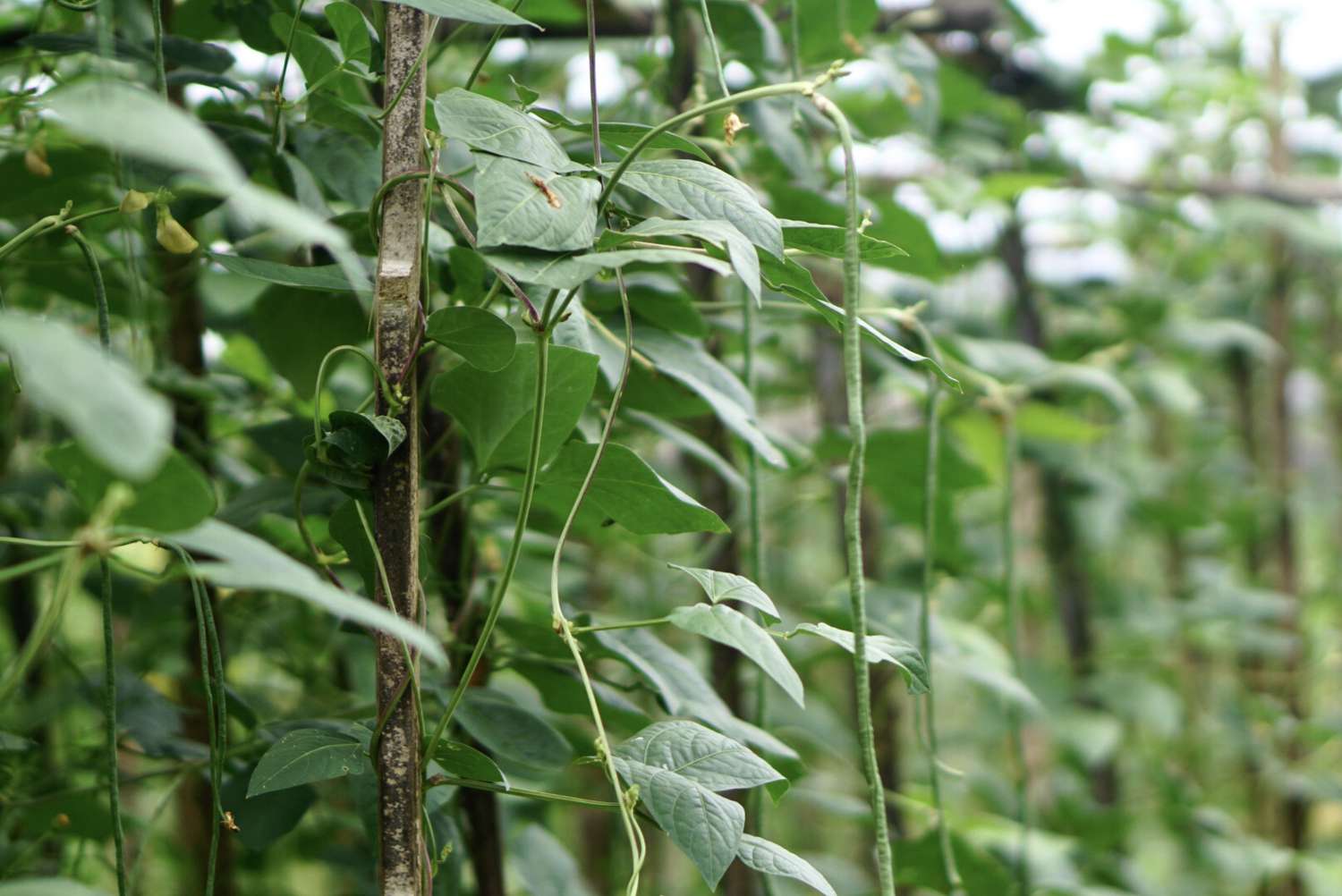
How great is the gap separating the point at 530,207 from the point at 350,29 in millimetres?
158

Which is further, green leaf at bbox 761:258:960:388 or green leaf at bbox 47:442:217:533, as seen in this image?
green leaf at bbox 761:258:960:388

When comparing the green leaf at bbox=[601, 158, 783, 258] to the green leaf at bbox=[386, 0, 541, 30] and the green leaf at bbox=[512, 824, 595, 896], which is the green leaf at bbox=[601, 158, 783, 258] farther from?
the green leaf at bbox=[512, 824, 595, 896]

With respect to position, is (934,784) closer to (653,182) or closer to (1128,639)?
(653,182)

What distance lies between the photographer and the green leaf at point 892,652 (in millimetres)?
422

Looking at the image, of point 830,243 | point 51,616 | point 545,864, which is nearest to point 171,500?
point 51,616

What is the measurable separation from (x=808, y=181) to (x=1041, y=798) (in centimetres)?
125

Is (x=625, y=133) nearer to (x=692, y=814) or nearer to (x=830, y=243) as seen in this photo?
(x=830, y=243)

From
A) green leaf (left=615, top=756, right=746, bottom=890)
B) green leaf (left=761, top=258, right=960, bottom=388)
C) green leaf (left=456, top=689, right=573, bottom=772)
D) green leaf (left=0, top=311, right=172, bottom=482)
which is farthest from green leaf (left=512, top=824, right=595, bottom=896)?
green leaf (left=0, top=311, right=172, bottom=482)

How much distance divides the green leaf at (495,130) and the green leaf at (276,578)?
147 millimetres

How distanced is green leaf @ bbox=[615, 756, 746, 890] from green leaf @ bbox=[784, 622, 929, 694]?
7cm

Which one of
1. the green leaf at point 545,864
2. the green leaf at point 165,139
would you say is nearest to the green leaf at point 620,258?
the green leaf at point 165,139

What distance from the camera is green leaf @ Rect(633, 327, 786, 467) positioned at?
0.50 metres

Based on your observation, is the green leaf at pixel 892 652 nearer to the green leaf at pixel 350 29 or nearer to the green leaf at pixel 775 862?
the green leaf at pixel 775 862

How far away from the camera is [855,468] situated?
1.24 ft
